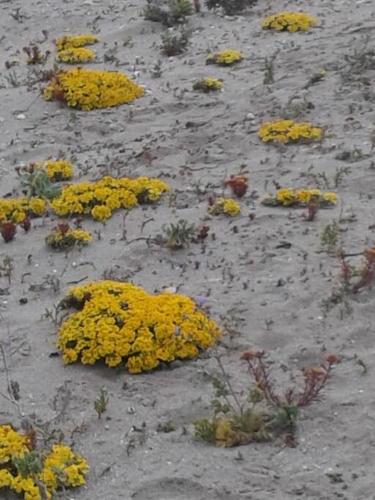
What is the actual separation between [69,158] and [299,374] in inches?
173

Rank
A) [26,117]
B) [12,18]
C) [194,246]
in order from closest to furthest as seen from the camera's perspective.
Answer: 1. [194,246]
2. [26,117]
3. [12,18]

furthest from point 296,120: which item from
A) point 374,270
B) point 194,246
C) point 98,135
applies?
point 374,270

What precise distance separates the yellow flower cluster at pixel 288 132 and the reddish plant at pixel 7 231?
271cm

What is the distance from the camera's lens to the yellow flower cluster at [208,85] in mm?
10727

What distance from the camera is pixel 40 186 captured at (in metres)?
8.58

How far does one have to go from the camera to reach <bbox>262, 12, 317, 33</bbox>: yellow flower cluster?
12.3 metres

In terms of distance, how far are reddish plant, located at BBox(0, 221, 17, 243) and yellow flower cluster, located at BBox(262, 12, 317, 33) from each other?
19.0 ft

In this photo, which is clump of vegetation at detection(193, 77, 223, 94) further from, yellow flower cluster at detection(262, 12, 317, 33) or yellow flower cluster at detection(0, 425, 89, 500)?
yellow flower cluster at detection(0, 425, 89, 500)

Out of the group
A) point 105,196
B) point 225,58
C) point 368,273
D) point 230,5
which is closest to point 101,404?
point 368,273

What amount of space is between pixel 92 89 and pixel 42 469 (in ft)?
21.1

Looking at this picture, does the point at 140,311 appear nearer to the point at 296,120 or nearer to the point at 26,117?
the point at 296,120

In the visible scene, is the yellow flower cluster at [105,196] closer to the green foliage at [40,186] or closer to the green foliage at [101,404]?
the green foliage at [40,186]

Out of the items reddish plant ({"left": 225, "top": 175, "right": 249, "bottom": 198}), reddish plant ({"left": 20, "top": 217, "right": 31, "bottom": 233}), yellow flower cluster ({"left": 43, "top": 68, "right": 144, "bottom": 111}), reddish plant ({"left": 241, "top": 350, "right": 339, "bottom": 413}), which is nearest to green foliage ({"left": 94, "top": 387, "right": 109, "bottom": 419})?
reddish plant ({"left": 241, "top": 350, "right": 339, "bottom": 413})

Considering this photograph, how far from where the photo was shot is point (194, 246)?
296 inches
